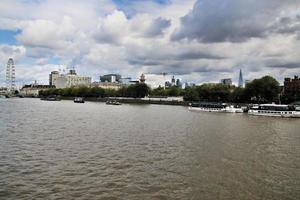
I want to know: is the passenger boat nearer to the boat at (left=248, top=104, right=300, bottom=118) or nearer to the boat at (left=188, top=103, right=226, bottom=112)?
the boat at (left=188, top=103, right=226, bottom=112)

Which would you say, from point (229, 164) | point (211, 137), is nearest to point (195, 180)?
point (229, 164)

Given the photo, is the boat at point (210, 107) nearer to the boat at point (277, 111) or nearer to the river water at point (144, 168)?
the boat at point (277, 111)

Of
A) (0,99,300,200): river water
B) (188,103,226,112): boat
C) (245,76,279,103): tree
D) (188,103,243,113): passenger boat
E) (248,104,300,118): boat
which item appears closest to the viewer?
(0,99,300,200): river water

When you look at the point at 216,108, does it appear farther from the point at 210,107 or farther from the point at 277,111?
the point at 277,111

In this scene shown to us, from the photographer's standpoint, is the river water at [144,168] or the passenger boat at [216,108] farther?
the passenger boat at [216,108]

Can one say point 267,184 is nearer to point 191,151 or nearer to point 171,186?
point 171,186

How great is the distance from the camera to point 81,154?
34.1 m

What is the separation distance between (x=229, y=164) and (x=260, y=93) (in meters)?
134

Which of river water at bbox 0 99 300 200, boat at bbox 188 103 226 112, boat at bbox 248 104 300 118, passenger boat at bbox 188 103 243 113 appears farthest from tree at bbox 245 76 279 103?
river water at bbox 0 99 300 200

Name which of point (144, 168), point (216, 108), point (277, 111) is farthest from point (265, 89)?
point (144, 168)

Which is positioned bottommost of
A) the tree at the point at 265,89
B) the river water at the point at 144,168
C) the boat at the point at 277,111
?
the river water at the point at 144,168

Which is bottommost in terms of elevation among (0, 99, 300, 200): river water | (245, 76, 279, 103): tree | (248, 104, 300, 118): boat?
(0, 99, 300, 200): river water

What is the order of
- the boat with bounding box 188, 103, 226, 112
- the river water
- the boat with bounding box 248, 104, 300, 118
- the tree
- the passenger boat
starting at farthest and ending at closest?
the tree, the boat with bounding box 188, 103, 226, 112, the passenger boat, the boat with bounding box 248, 104, 300, 118, the river water

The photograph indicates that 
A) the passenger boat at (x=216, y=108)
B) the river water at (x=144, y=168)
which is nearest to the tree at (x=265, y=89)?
the passenger boat at (x=216, y=108)
